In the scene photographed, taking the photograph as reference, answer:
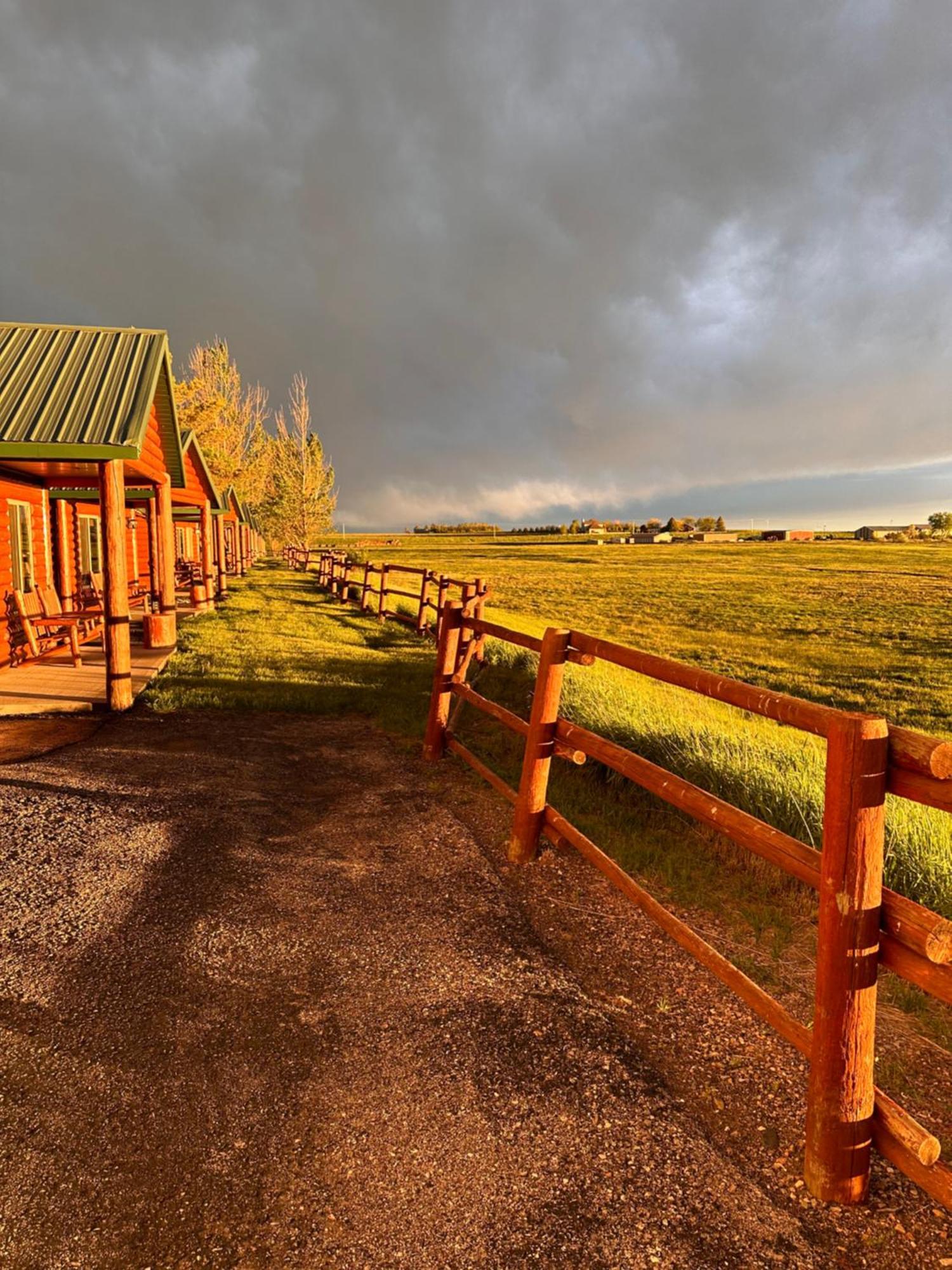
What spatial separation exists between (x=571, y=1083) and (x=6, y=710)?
7.95 metres

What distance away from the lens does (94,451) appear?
7891mm

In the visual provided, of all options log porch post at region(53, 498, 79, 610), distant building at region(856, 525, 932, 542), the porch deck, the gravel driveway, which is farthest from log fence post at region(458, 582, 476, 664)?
distant building at region(856, 525, 932, 542)

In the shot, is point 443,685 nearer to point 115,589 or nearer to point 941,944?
point 115,589

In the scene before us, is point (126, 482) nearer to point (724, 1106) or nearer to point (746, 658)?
point (724, 1106)

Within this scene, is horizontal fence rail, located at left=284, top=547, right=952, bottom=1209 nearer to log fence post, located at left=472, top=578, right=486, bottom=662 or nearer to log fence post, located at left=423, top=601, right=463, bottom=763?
log fence post, located at left=423, top=601, right=463, bottom=763

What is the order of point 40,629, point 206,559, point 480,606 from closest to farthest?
point 40,629
point 480,606
point 206,559

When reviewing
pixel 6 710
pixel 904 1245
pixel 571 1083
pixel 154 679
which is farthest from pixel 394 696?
pixel 904 1245

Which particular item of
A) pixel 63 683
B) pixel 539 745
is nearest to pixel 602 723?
pixel 539 745

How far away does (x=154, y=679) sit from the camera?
10086mm

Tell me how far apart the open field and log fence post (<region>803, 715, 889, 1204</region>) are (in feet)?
43.0

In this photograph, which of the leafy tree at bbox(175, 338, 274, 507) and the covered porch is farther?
the leafy tree at bbox(175, 338, 274, 507)

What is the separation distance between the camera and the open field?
58.9 feet

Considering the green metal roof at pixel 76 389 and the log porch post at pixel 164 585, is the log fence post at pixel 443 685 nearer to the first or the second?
the green metal roof at pixel 76 389

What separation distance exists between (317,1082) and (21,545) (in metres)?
13.7
